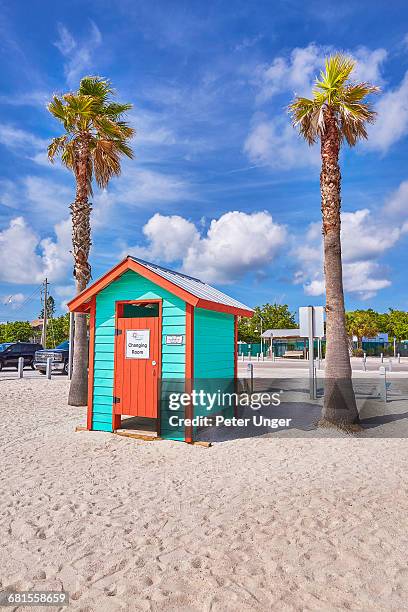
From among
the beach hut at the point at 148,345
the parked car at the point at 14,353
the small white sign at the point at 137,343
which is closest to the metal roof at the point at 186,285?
the beach hut at the point at 148,345

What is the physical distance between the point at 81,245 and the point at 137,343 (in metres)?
6.00

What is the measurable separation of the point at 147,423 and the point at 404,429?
5.85 m

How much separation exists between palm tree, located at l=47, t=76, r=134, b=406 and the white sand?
5344 millimetres

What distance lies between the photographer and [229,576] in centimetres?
367

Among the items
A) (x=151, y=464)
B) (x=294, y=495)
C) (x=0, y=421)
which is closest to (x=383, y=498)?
(x=294, y=495)

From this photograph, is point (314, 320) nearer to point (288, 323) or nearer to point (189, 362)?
point (189, 362)

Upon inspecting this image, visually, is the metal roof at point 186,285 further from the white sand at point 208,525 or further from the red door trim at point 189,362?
the white sand at point 208,525

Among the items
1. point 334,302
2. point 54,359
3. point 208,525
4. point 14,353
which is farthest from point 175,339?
point 14,353

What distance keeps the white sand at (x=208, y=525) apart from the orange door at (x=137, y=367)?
35.3 inches

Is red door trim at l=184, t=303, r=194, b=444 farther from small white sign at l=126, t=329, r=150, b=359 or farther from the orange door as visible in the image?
small white sign at l=126, t=329, r=150, b=359

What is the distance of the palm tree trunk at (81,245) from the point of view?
524 inches

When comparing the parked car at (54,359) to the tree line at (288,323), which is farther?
the tree line at (288,323)

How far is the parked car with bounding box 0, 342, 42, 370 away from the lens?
25891 millimetres

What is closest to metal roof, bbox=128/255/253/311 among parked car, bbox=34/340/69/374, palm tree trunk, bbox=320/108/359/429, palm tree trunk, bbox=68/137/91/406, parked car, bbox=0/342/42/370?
palm tree trunk, bbox=320/108/359/429
